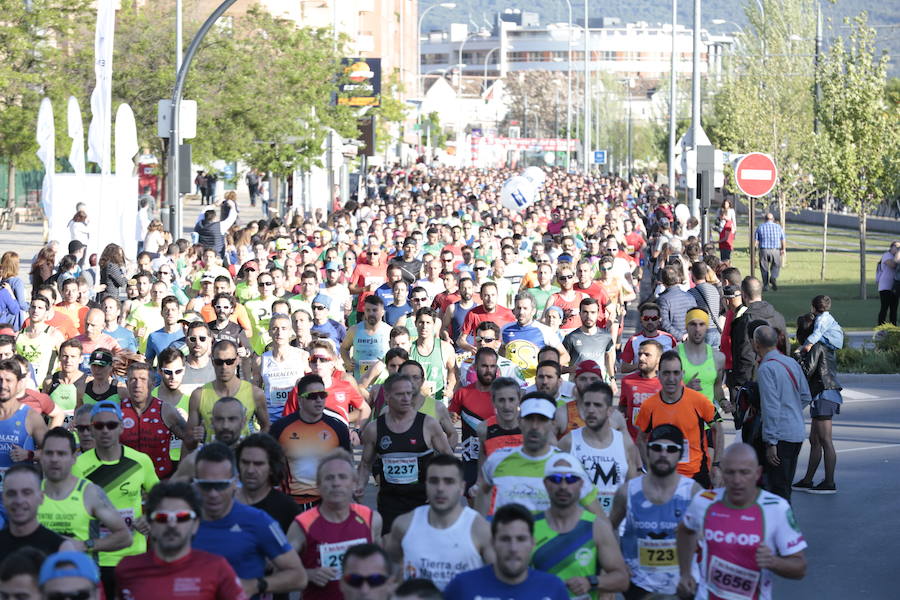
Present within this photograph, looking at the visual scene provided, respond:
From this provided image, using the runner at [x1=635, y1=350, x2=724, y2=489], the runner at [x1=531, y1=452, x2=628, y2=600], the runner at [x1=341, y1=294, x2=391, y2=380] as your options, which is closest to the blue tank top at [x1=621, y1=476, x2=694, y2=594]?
the runner at [x1=531, y1=452, x2=628, y2=600]

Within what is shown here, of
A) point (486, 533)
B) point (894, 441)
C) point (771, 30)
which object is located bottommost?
point (894, 441)

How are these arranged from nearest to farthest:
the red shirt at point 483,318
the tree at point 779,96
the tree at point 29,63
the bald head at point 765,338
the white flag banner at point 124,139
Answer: the bald head at point 765,338, the red shirt at point 483,318, the white flag banner at point 124,139, the tree at point 29,63, the tree at point 779,96

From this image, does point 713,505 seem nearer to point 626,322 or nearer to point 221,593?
point 221,593

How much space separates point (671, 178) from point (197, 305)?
33.6 metres

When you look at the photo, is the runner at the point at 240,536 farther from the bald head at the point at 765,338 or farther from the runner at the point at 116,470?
the bald head at the point at 765,338

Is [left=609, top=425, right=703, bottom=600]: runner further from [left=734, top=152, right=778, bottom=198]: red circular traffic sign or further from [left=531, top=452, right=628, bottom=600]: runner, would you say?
[left=734, top=152, right=778, bottom=198]: red circular traffic sign

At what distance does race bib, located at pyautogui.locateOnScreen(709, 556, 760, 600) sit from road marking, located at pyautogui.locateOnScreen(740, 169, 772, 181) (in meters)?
15.1

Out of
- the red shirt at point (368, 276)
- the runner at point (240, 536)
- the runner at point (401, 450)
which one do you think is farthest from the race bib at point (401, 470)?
the red shirt at point (368, 276)

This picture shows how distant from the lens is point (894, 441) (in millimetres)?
15875

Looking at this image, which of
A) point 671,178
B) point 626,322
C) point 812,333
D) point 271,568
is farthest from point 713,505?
point 671,178

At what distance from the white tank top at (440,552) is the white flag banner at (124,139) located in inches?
800

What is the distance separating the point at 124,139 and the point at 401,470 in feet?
60.3

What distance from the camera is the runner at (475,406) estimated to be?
10477mm

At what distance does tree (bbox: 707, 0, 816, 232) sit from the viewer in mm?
45469
